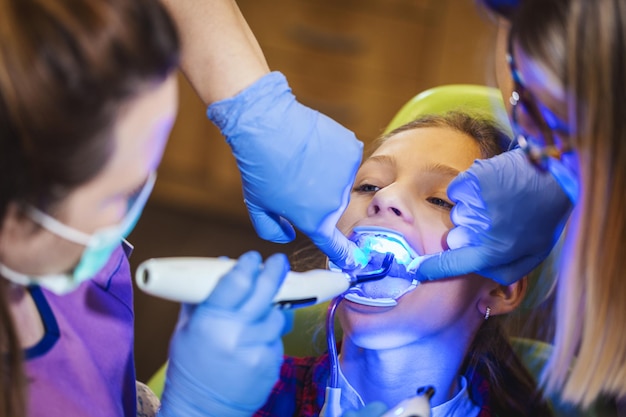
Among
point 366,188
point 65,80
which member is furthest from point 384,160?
point 65,80

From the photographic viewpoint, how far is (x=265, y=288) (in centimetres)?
98

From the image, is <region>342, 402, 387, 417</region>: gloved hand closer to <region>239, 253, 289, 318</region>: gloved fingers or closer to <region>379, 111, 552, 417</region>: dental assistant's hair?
<region>239, 253, 289, 318</region>: gloved fingers

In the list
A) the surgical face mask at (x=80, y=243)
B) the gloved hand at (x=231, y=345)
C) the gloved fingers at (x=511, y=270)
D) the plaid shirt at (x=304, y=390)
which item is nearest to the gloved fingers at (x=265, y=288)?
the gloved hand at (x=231, y=345)

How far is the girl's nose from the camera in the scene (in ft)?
4.41

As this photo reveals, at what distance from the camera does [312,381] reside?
1.53m

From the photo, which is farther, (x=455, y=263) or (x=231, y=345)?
(x=455, y=263)

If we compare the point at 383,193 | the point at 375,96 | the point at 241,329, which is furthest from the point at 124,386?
the point at 375,96

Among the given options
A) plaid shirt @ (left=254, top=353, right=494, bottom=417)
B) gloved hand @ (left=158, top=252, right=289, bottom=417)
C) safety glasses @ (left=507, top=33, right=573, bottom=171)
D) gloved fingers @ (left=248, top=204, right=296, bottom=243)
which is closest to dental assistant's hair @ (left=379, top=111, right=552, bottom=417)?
plaid shirt @ (left=254, top=353, right=494, bottom=417)

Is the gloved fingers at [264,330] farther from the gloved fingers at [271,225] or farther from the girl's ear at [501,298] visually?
the girl's ear at [501,298]

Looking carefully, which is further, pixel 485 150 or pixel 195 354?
pixel 485 150

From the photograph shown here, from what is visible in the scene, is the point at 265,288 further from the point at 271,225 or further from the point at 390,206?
the point at 390,206

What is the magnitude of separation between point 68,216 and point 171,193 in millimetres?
2924

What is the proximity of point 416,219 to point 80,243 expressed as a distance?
619mm

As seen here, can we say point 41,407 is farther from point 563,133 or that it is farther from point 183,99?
point 183,99
